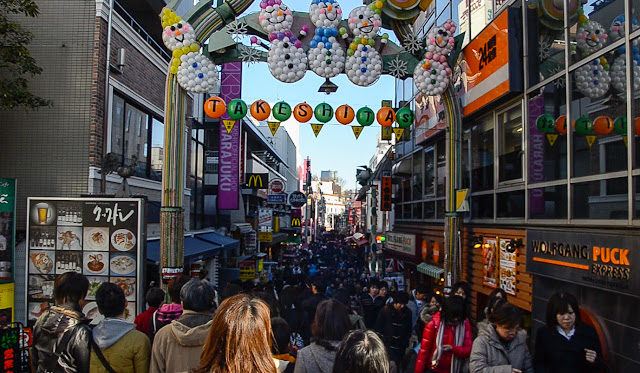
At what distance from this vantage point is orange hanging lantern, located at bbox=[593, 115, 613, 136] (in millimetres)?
7926

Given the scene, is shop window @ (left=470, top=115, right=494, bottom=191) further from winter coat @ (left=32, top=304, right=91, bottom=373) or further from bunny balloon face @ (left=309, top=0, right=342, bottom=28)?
winter coat @ (left=32, top=304, right=91, bottom=373)

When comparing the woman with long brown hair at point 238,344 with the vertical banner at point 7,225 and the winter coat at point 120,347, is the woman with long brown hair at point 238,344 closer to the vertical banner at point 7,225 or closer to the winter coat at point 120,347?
the winter coat at point 120,347

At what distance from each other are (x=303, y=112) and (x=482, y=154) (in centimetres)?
459

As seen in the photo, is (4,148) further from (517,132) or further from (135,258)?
(517,132)

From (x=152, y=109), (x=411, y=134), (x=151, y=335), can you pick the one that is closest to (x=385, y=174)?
(x=411, y=134)

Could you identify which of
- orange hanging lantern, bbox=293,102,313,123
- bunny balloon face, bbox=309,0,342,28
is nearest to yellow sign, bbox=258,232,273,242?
orange hanging lantern, bbox=293,102,313,123

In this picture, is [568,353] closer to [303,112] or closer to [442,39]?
[303,112]

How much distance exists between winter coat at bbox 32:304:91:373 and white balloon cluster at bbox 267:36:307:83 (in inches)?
339

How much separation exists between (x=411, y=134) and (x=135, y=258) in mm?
13721

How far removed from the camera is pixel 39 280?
29.5 feet

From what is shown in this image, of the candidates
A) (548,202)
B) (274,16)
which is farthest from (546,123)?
(274,16)

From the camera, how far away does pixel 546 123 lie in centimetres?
982

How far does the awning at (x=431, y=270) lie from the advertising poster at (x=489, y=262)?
2.15m

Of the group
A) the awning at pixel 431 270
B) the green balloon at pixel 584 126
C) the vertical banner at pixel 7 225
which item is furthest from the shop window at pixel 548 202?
the vertical banner at pixel 7 225
